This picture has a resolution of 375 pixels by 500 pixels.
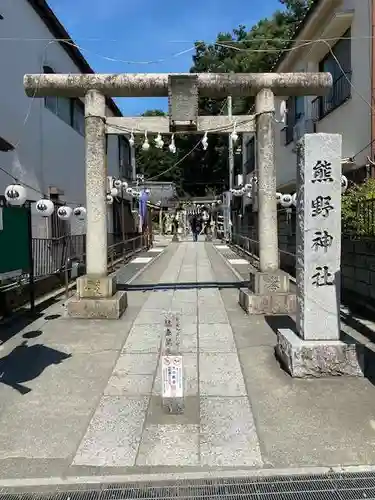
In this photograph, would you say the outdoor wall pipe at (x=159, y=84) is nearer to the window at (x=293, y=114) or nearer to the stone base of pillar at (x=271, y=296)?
the stone base of pillar at (x=271, y=296)

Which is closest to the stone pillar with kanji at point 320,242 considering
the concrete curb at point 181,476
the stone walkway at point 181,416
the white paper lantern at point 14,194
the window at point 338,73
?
the stone walkway at point 181,416

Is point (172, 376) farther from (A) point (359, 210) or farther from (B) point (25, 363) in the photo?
A: (A) point (359, 210)

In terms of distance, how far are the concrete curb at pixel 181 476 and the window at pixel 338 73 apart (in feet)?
33.0

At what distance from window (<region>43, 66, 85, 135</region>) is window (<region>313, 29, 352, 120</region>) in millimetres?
8280

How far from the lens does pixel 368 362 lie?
6.17 meters

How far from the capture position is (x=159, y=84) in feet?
28.9

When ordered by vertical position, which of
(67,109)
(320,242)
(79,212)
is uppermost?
(67,109)

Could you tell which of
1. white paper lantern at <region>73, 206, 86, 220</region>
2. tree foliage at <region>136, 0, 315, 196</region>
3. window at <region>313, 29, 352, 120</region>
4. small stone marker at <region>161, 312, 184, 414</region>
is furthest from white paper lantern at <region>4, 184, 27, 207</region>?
tree foliage at <region>136, 0, 315, 196</region>

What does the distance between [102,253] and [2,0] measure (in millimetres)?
6851

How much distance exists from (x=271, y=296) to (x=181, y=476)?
547 cm

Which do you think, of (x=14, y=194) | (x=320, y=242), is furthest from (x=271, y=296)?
(x=14, y=194)

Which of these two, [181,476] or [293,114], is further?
[293,114]

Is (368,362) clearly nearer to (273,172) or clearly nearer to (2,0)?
(273,172)

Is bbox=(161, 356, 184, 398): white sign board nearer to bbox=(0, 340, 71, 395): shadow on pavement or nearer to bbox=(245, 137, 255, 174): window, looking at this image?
bbox=(0, 340, 71, 395): shadow on pavement
